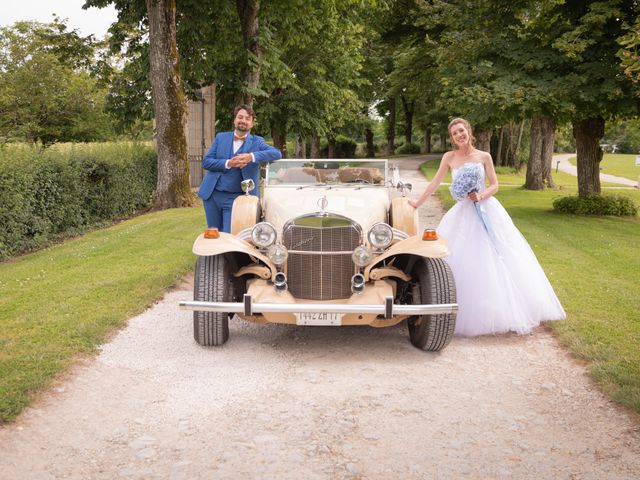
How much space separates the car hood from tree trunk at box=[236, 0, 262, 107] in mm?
12989

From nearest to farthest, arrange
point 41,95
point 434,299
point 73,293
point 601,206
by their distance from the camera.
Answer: point 434,299 < point 73,293 < point 601,206 < point 41,95

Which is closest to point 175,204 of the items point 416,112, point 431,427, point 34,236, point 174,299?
point 34,236

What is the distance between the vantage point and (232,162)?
280 inches

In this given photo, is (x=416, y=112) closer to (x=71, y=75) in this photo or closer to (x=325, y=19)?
(x=71, y=75)

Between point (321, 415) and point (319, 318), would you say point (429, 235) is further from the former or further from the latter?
point (321, 415)

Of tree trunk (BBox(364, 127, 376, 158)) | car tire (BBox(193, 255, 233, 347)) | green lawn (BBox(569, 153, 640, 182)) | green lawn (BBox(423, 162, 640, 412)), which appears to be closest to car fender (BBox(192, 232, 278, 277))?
car tire (BBox(193, 255, 233, 347))

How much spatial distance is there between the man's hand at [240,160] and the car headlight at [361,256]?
7.01ft

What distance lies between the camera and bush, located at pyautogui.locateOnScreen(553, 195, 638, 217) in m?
16.5

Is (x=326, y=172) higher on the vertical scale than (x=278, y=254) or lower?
higher

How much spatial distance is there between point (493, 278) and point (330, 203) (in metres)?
1.78

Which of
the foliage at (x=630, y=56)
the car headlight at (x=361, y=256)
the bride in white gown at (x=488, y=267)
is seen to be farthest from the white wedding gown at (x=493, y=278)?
the foliage at (x=630, y=56)

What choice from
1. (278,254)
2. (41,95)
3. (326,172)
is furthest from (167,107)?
(41,95)

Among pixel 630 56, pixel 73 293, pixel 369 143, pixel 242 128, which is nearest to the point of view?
pixel 242 128

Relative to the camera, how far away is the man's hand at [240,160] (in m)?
7.09
